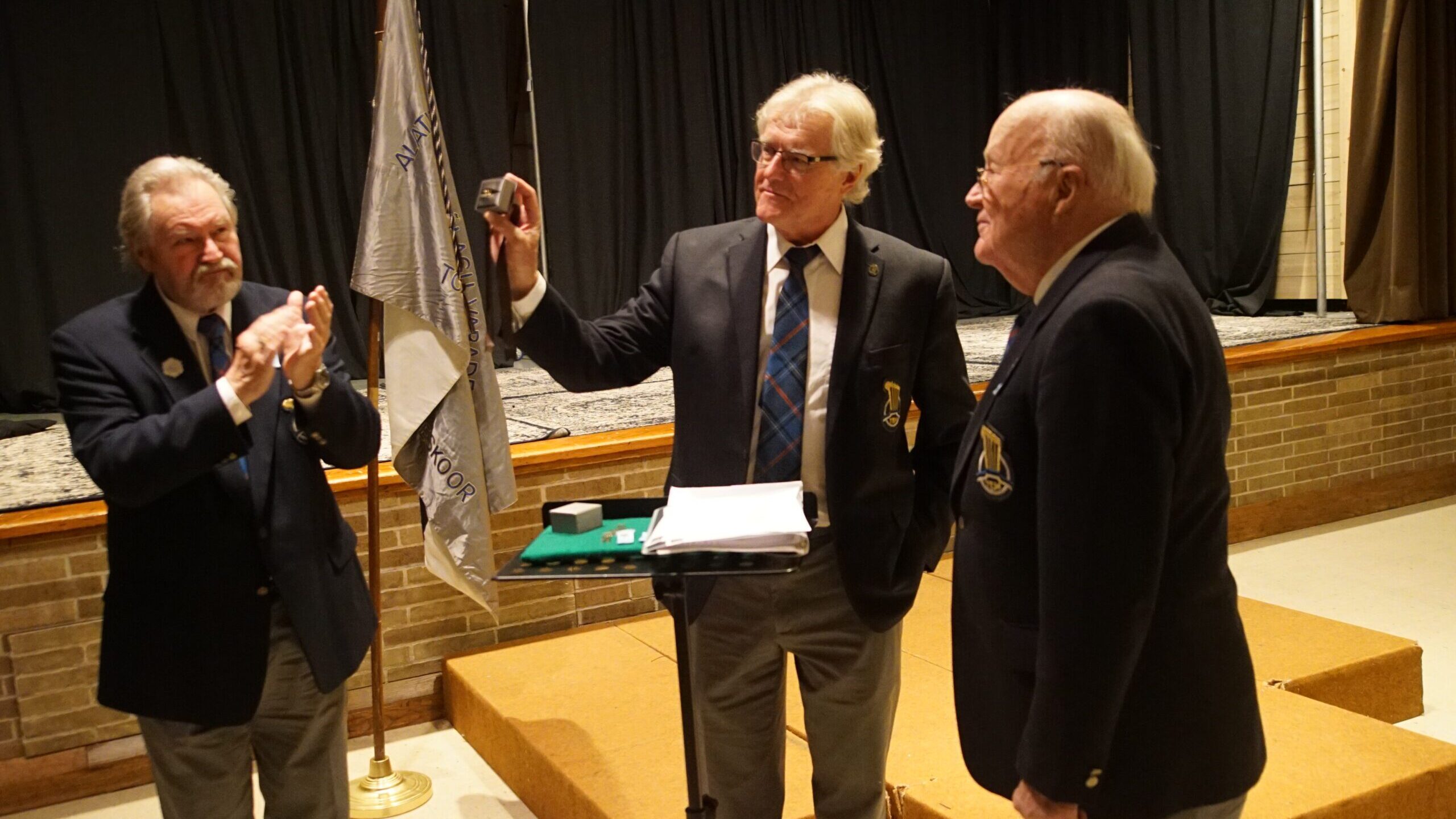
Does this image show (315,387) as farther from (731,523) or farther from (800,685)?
(800,685)

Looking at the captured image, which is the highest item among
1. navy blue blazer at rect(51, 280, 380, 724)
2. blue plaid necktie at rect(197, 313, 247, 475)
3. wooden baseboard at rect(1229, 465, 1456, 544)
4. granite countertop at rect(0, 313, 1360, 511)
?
blue plaid necktie at rect(197, 313, 247, 475)

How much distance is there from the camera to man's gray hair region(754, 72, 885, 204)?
187cm

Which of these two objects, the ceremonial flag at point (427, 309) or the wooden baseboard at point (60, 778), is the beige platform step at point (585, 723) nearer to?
the ceremonial flag at point (427, 309)

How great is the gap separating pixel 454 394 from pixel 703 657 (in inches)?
47.8

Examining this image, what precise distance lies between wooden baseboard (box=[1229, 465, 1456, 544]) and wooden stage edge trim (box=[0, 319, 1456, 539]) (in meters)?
0.60

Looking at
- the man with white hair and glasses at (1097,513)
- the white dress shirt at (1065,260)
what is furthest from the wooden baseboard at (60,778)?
the white dress shirt at (1065,260)

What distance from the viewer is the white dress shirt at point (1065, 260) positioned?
1.33 metres

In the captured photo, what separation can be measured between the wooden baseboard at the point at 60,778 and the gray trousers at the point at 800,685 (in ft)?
6.50

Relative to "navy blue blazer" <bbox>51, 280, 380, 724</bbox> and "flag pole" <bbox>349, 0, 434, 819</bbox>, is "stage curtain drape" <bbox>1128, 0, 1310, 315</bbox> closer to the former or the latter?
"flag pole" <bbox>349, 0, 434, 819</bbox>

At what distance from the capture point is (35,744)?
304 centimetres

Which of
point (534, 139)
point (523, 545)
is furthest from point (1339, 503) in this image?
point (534, 139)

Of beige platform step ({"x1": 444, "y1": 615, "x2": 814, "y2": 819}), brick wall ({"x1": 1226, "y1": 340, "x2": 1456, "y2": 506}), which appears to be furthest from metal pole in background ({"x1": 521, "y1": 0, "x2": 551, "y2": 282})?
brick wall ({"x1": 1226, "y1": 340, "x2": 1456, "y2": 506})

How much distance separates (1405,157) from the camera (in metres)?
5.35

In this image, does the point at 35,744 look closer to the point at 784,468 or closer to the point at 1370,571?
the point at 784,468
